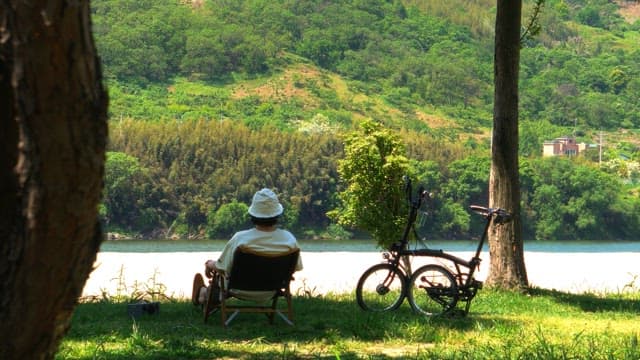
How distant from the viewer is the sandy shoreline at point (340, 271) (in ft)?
45.5

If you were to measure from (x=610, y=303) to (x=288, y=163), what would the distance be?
89236mm

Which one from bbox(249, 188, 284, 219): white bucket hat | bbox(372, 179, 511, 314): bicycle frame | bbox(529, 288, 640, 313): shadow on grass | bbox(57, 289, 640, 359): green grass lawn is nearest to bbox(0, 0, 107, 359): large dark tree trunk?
bbox(57, 289, 640, 359): green grass lawn

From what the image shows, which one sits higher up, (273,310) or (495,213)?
(495,213)

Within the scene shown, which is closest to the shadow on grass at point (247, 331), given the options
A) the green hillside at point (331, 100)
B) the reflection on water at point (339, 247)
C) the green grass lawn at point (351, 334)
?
the green grass lawn at point (351, 334)

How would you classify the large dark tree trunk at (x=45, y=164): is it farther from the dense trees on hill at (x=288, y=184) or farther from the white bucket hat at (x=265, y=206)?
the dense trees on hill at (x=288, y=184)

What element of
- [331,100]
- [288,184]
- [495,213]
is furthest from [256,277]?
[331,100]

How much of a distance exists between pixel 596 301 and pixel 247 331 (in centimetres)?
452

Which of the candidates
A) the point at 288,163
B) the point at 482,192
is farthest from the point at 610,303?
the point at 288,163

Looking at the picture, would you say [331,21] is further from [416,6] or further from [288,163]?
[288,163]

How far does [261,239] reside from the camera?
676 centimetres

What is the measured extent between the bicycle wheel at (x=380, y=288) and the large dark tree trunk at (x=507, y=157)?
2.12 m

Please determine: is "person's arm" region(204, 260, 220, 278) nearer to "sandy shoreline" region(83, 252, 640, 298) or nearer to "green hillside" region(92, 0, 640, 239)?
"sandy shoreline" region(83, 252, 640, 298)

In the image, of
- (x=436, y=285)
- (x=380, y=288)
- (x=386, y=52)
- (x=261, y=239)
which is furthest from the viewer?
(x=386, y=52)

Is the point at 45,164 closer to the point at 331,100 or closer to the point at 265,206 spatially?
the point at 265,206
